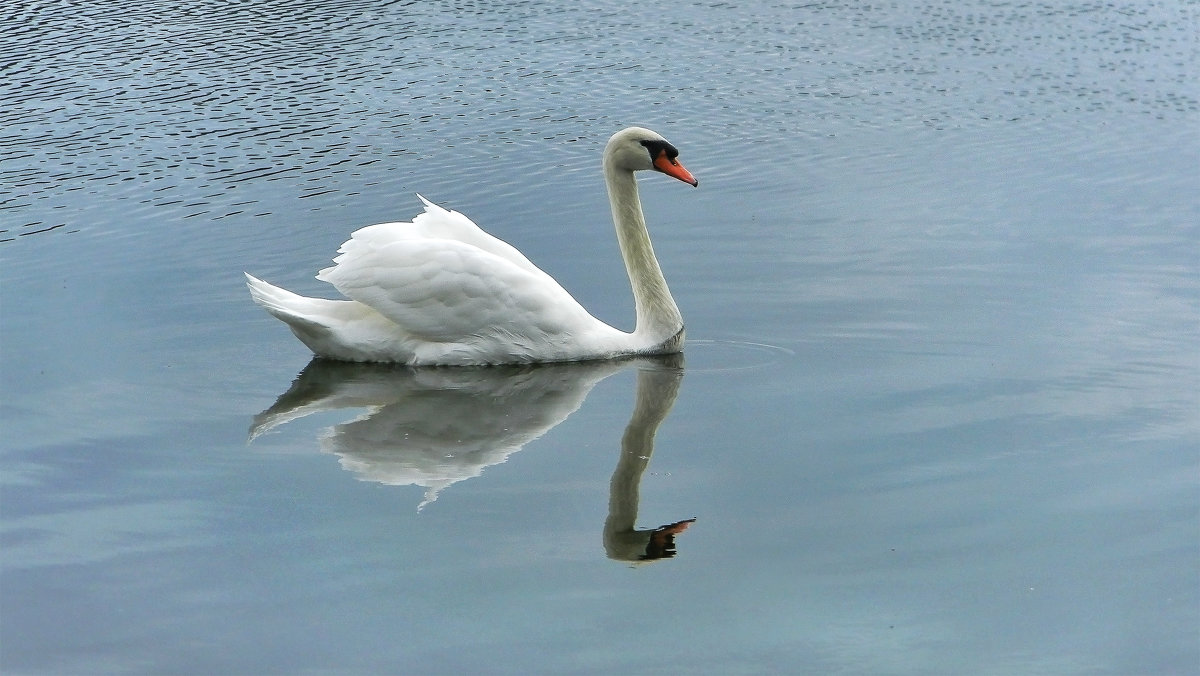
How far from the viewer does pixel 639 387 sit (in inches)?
326

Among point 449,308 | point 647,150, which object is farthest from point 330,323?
point 647,150

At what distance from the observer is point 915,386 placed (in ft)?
26.1

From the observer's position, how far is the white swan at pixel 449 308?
8.44 meters

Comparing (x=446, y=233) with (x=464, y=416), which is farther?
(x=446, y=233)

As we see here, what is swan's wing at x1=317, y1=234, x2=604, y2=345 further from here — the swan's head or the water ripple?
the water ripple

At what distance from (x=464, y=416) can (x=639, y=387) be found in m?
0.99

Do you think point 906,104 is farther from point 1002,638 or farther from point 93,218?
point 1002,638

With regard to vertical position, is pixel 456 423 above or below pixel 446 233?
below

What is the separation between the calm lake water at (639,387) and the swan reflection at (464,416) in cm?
3

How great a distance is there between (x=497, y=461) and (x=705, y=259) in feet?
11.3

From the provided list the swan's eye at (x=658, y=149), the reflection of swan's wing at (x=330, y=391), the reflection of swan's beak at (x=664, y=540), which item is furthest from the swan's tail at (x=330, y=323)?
the reflection of swan's beak at (x=664, y=540)

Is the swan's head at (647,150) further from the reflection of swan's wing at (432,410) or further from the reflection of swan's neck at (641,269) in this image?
the reflection of swan's wing at (432,410)

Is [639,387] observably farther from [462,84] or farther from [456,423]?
[462,84]

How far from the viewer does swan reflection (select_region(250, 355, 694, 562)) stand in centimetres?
686
